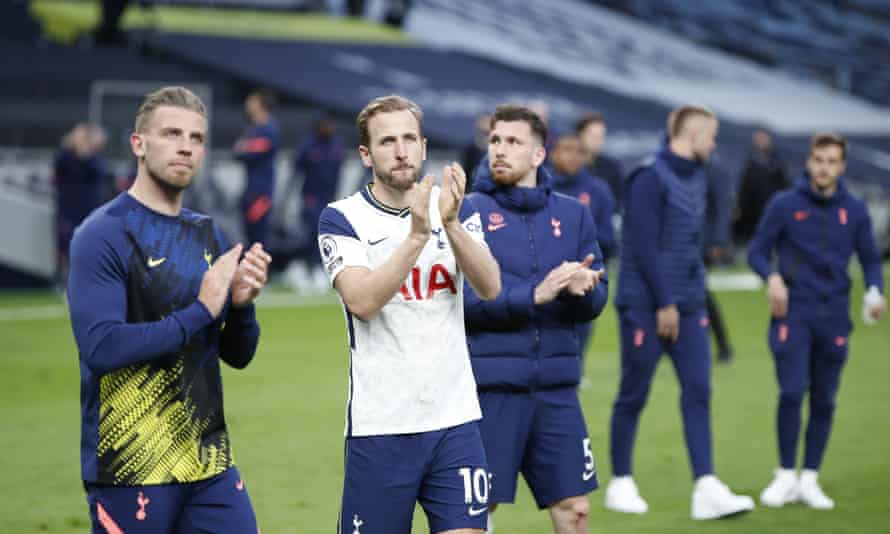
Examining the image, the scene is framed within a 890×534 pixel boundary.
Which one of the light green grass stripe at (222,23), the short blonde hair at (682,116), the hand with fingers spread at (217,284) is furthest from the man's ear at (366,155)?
the light green grass stripe at (222,23)

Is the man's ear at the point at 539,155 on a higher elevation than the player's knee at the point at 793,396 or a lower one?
higher

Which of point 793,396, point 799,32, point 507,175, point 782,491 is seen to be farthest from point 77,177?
point 799,32

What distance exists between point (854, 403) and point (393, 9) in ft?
87.4

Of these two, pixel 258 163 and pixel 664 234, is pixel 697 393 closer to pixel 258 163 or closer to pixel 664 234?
pixel 664 234

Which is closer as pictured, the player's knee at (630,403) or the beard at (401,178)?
the beard at (401,178)

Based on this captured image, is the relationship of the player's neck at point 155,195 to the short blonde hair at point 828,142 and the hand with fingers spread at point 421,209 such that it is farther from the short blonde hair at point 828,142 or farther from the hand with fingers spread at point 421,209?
the short blonde hair at point 828,142

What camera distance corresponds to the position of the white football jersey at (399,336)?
208 inches

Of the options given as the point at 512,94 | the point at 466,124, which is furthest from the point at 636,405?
the point at 512,94

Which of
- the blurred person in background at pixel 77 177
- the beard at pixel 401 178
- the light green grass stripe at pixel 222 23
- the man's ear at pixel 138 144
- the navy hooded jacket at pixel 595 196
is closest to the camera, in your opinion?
the man's ear at pixel 138 144

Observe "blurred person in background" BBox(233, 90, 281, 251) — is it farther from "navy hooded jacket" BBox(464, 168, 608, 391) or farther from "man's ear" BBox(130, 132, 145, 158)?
"man's ear" BBox(130, 132, 145, 158)

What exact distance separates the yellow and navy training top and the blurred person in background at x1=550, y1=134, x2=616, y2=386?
241 inches

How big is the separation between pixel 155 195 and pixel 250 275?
44 cm

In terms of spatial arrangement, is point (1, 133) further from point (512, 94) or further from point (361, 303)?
point (361, 303)

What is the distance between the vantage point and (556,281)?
606 centimetres
